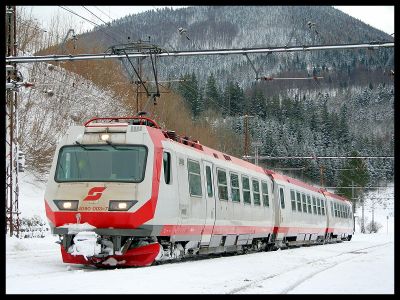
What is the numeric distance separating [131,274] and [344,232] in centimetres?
3237

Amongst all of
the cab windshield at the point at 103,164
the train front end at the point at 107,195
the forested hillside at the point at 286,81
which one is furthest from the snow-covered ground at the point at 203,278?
the forested hillside at the point at 286,81

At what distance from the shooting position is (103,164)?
47.6 feet

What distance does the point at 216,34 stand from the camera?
34406mm

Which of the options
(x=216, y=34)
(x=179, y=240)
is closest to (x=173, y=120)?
(x=216, y=34)

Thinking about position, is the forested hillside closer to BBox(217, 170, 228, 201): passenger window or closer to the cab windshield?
BBox(217, 170, 228, 201): passenger window

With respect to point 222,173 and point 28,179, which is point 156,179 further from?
point 28,179

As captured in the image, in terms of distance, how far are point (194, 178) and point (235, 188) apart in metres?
3.43

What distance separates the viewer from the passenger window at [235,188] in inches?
771

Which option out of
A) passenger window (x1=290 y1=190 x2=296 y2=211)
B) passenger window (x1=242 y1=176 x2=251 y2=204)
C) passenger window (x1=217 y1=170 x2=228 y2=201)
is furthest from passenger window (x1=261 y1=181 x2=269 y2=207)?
passenger window (x1=217 y1=170 x2=228 y2=201)

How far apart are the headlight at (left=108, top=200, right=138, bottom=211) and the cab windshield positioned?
472 millimetres

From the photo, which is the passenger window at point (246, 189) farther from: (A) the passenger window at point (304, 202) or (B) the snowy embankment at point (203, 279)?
(A) the passenger window at point (304, 202)

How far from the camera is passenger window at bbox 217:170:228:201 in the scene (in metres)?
18.4

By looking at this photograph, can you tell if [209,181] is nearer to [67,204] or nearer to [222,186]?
[222,186]

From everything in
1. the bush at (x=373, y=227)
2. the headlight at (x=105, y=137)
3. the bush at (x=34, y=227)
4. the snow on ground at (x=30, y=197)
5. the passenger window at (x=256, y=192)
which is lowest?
the bush at (x=373, y=227)
